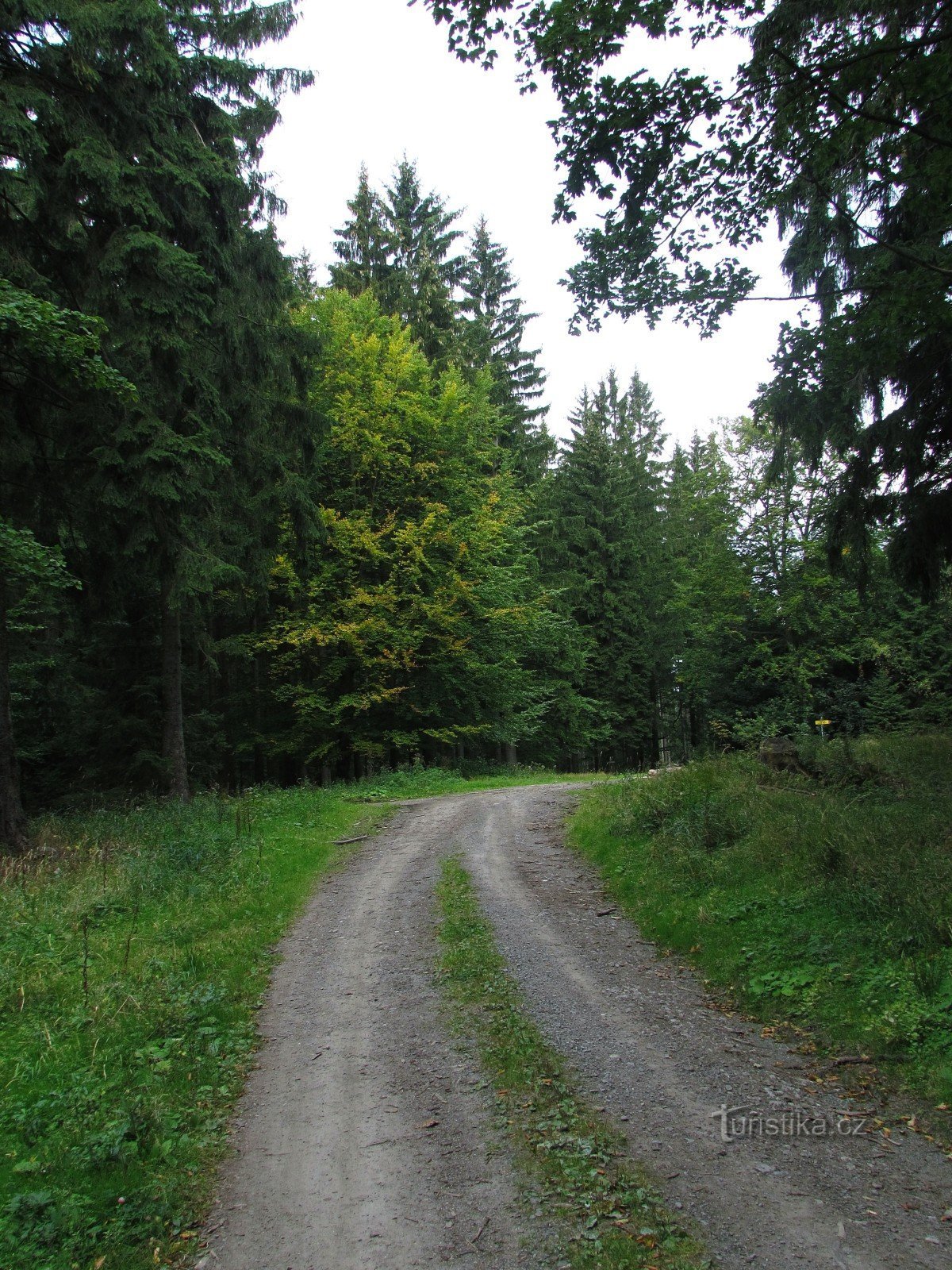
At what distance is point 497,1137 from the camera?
409 centimetres

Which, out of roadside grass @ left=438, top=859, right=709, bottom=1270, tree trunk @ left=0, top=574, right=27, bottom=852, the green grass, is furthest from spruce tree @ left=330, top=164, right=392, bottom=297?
roadside grass @ left=438, top=859, right=709, bottom=1270

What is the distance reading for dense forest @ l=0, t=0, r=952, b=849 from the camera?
9.56m

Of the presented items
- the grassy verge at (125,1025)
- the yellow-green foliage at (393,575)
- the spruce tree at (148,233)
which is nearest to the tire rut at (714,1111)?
the grassy verge at (125,1025)

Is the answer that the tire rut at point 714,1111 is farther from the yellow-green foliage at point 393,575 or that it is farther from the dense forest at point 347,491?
the yellow-green foliage at point 393,575

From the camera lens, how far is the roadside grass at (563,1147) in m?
3.20

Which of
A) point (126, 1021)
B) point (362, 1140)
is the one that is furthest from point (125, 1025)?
point (362, 1140)

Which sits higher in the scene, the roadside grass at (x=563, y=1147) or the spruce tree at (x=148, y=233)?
the spruce tree at (x=148, y=233)

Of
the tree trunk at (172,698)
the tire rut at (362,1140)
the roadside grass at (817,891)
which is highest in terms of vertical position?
the tree trunk at (172,698)

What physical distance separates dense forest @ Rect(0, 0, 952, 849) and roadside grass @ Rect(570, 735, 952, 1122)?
3453 millimetres

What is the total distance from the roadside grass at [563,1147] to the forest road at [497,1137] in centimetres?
12

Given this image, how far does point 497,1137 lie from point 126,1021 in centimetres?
294

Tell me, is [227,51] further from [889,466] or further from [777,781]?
[777,781]

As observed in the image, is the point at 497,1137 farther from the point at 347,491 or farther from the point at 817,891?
the point at 347,491

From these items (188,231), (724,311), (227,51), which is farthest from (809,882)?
(227,51)
